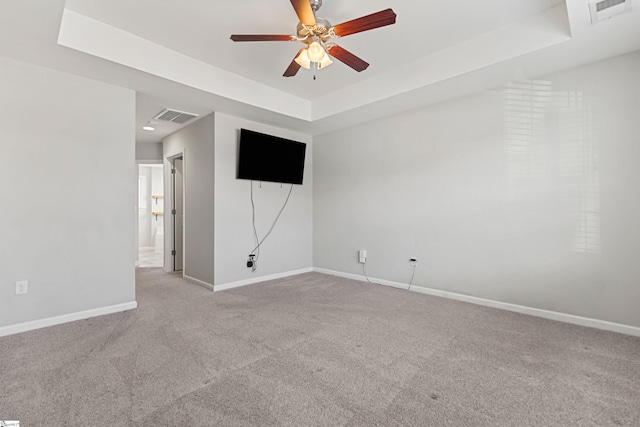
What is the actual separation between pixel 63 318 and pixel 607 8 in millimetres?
5127

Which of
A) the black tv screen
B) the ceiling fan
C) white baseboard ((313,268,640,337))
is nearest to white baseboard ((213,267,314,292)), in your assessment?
white baseboard ((313,268,640,337))

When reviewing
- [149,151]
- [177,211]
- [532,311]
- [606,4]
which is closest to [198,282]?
[177,211]

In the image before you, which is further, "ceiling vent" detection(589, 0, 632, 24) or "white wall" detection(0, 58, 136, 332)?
"white wall" detection(0, 58, 136, 332)

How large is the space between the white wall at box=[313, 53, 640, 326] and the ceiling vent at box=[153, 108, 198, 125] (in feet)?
8.40

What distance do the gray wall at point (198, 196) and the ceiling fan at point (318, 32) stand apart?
7.21 feet

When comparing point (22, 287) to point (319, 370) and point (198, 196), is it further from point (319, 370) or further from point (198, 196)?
point (319, 370)

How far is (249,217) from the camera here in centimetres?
450

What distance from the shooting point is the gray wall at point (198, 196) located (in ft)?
13.9

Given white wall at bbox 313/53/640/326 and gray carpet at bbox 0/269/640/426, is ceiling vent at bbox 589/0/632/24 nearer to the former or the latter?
white wall at bbox 313/53/640/326

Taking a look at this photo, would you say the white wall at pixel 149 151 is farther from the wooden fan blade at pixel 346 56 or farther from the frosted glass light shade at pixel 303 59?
the wooden fan blade at pixel 346 56

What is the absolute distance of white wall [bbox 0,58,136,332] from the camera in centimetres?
266

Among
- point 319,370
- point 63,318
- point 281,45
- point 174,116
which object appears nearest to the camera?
point 319,370

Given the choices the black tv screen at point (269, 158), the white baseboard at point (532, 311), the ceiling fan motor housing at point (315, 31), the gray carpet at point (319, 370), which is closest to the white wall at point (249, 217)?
the black tv screen at point (269, 158)

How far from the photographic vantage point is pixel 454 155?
3.69 m
